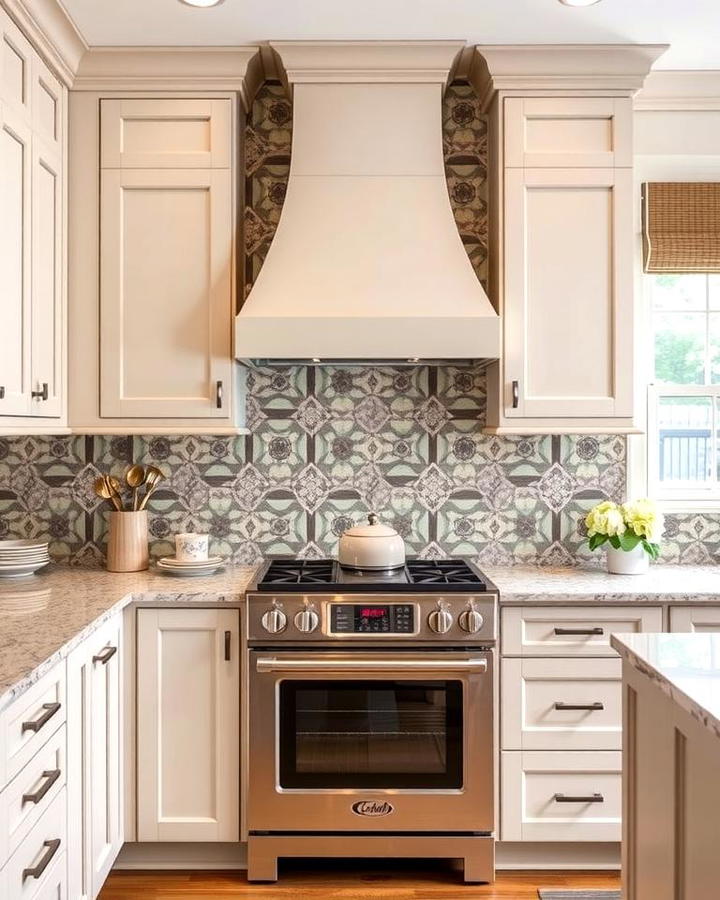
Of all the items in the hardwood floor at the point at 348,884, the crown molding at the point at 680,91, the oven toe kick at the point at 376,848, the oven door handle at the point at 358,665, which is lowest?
the hardwood floor at the point at 348,884

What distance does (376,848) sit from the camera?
266 cm

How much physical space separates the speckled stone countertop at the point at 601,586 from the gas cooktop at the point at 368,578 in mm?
127

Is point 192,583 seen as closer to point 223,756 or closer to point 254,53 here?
point 223,756

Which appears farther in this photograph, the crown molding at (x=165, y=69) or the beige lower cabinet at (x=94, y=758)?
the crown molding at (x=165, y=69)

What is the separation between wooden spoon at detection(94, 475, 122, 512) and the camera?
10.2 ft

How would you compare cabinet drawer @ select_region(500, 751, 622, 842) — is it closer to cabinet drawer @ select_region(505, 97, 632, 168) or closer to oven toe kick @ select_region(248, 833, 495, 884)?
oven toe kick @ select_region(248, 833, 495, 884)

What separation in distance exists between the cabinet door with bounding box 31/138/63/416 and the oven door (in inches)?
42.3

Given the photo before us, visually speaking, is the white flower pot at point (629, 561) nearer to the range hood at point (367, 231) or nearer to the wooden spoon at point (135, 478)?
the range hood at point (367, 231)

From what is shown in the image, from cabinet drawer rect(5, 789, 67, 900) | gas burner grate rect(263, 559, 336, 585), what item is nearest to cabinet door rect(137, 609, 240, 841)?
gas burner grate rect(263, 559, 336, 585)

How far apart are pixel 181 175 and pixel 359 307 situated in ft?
2.53

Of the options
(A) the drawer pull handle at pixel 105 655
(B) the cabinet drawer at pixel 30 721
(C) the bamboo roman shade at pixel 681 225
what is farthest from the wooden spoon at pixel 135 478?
(C) the bamboo roman shade at pixel 681 225

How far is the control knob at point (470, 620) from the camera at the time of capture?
2643 millimetres

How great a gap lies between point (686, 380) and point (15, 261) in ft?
8.15

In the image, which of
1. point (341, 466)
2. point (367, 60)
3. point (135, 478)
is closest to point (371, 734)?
point (341, 466)
